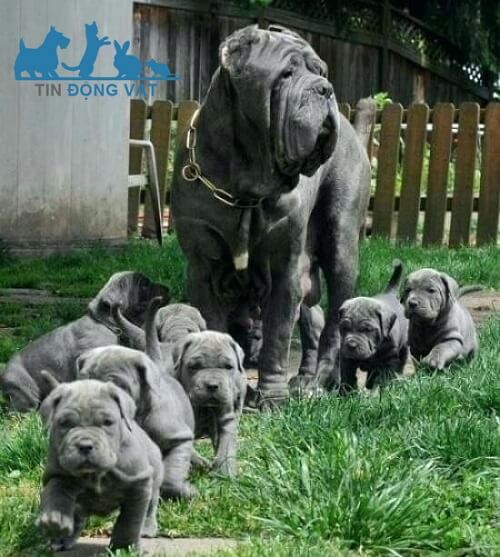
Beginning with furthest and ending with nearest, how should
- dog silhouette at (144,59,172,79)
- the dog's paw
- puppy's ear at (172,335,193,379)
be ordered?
dog silhouette at (144,59,172,79), the dog's paw, puppy's ear at (172,335,193,379)

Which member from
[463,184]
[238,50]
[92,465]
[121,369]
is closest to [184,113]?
[463,184]

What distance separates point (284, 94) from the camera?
6.45 meters

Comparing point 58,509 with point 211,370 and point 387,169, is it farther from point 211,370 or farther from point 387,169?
point 387,169

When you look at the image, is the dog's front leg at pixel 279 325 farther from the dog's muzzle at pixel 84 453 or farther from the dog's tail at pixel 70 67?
the dog's tail at pixel 70 67

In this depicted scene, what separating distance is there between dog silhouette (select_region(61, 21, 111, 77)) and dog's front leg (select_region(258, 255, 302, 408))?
6.97 meters

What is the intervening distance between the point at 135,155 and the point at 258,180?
1008 centimetres

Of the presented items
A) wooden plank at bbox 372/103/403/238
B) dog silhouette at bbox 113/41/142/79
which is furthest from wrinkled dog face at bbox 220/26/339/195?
wooden plank at bbox 372/103/403/238

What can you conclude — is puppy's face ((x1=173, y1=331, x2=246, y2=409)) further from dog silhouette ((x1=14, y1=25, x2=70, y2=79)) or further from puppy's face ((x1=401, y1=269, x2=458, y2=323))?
dog silhouette ((x1=14, y1=25, x2=70, y2=79))

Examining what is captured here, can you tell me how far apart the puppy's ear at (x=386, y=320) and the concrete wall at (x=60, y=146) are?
6129 mm

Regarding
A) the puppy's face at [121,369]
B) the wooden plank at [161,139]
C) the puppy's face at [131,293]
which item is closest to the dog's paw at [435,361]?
the puppy's face at [131,293]

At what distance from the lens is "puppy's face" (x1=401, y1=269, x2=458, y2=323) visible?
7727 millimetres

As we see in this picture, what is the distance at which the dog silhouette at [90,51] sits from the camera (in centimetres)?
1373

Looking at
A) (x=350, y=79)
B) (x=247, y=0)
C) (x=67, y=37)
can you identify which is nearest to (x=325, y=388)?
(x=67, y=37)

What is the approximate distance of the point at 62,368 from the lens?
711 centimetres
